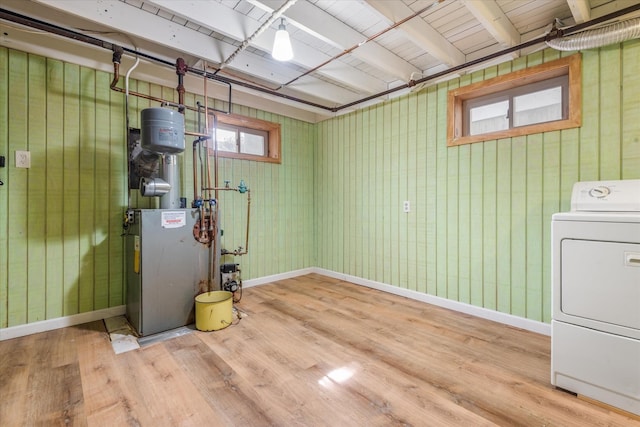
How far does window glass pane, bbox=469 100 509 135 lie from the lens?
2.83 metres

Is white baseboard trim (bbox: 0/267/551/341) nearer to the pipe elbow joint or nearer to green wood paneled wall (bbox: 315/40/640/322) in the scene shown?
green wood paneled wall (bbox: 315/40/640/322)

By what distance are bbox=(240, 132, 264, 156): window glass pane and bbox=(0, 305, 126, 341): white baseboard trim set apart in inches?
91.5

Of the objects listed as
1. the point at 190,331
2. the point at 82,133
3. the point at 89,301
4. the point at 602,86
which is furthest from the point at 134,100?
the point at 602,86

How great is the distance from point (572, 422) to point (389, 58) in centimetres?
316

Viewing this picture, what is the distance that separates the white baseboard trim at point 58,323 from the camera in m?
2.38

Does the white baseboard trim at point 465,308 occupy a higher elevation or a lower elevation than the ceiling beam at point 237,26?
lower

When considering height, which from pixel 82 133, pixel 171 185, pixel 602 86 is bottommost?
pixel 171 185

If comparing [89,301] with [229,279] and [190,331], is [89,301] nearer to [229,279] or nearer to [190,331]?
[190,331]

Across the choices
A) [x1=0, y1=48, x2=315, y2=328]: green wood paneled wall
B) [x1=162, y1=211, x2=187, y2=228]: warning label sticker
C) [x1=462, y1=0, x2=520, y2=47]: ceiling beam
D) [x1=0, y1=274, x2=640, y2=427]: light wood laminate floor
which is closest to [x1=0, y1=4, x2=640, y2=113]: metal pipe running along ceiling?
[x1=462, y1=0, x2=520, y2=47]: ceiling beam

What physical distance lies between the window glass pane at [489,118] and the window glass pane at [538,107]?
91 millimetres

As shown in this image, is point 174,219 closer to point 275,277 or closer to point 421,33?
point 275,277

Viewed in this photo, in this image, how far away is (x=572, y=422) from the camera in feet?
4.88

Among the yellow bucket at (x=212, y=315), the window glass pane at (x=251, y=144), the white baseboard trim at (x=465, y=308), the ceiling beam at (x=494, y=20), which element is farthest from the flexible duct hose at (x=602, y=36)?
the yellow bucket at (x=212, y=315)

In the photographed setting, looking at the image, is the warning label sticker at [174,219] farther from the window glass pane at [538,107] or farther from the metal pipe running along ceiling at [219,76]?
the window glass pane at [538,107]
